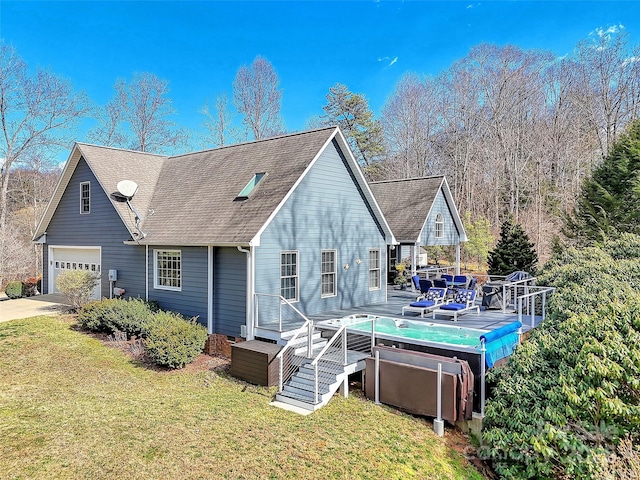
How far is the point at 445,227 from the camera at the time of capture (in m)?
22.4

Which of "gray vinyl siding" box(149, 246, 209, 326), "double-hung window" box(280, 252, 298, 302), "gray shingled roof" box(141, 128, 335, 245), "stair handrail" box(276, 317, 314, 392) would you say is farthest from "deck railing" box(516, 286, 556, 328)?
"gray vinyl siding" box(149, 246, 209, 326)

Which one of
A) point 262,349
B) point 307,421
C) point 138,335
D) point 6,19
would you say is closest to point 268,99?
point 6,19

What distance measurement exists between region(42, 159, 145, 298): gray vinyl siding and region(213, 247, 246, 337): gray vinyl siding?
3.79 metres

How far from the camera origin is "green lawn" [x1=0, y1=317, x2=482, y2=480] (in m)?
5.68

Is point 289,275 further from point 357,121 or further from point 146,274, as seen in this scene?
point 357,121

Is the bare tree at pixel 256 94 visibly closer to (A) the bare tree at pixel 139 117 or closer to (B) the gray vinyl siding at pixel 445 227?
(A) the bare tree at pixel 139 117

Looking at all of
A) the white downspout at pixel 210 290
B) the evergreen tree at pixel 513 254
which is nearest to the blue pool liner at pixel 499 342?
the white downspout at pixel 210 290

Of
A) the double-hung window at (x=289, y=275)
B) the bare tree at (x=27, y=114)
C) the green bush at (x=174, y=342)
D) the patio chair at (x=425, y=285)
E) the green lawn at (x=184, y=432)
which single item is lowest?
the green lawn at (x=184, y=432)

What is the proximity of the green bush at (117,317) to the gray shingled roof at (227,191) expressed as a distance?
2140mm

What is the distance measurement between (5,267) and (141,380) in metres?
20.6

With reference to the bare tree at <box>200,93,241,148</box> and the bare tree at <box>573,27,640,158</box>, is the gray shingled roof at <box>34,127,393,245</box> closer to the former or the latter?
the bare tree at <box>200,93,241,148</box>

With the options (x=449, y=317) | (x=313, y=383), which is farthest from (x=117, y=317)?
(x=449, y=317)

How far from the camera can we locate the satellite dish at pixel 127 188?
14177 millimetres

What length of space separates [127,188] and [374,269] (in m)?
9.40
